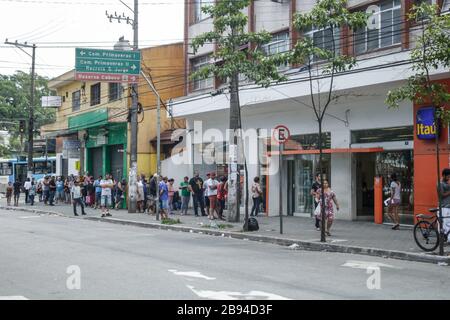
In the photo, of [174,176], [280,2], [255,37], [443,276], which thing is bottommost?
[443,276]

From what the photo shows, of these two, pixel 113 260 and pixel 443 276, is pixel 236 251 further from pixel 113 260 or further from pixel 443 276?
pixel 443 276

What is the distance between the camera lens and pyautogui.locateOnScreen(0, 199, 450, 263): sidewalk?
1311 cm

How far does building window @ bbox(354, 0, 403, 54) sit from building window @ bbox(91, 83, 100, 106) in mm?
20023

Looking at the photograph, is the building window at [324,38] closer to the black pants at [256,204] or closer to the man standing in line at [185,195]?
the black pants at [256,204]

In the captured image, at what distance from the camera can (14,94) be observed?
67.5 metres

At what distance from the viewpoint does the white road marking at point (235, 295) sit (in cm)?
779

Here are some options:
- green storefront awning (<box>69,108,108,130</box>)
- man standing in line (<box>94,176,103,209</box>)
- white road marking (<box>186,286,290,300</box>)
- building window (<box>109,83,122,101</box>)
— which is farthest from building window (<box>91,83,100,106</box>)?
white road marking (<box>186,286,290,300</box>)

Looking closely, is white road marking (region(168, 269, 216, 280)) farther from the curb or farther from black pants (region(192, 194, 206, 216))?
black pants (region(192, 194, 206, 216))

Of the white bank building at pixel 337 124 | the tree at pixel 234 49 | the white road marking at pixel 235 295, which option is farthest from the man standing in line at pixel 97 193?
the white road marking at pixel 235 295

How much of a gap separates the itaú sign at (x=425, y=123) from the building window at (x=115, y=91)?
1930 centimetres

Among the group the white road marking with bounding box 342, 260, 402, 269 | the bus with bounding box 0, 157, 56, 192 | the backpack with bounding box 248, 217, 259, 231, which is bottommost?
the white road marking with bounding box 342, 260, 402, 269

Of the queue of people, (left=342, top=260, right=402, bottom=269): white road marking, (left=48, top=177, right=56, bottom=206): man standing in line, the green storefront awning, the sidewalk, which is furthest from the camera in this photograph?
(left=48, top=177, right=56, bottom=206): man standing in line

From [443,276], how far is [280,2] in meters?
15.2

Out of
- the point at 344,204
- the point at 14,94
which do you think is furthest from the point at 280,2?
the point at 14,94
